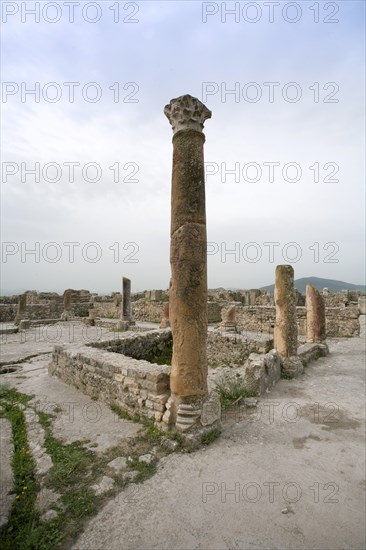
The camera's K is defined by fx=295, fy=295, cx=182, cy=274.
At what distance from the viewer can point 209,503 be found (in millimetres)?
2959

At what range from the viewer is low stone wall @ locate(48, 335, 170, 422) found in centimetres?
472

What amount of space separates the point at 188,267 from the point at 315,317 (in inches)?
295

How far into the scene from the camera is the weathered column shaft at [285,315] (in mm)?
7867

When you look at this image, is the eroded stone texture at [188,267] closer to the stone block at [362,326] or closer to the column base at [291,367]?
the column base at [291,367]

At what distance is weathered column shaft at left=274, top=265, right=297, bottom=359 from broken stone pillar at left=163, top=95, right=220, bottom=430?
4.06 metres

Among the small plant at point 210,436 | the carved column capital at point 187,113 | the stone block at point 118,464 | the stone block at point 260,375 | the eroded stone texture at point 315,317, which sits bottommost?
the stone block at point 118,464

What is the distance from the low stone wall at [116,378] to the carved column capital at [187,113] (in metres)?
3.86

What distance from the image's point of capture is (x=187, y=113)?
4.39m

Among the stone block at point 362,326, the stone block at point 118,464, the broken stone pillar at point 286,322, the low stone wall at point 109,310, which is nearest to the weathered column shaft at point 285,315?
the broken stone pillar at point 286,322

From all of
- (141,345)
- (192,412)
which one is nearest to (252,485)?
(192,412)

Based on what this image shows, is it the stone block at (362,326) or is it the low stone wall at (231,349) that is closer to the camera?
the low stone wall at (231,349)

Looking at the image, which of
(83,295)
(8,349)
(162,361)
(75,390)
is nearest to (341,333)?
(162,361)

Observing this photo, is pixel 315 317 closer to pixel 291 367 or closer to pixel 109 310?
pixel 291 367

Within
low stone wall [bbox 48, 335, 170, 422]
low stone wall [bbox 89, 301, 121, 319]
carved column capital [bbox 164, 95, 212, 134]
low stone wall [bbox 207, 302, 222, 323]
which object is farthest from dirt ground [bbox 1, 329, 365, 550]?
low stone wall [bbox 89, 301, 121, 319]
